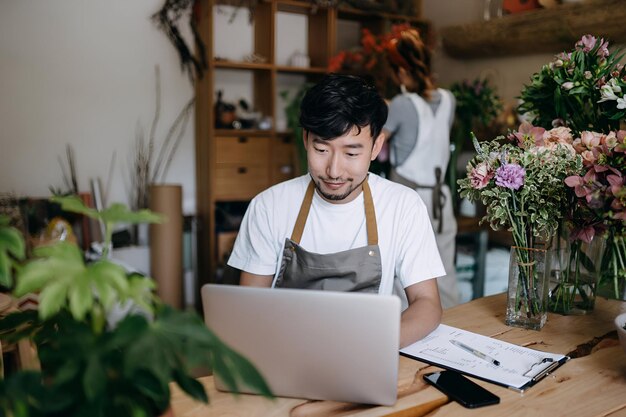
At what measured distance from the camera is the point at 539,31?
346 cm

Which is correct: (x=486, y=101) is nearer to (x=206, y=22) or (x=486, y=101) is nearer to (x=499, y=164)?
(x=206, y=22)

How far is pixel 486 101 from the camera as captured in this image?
360 centimetres

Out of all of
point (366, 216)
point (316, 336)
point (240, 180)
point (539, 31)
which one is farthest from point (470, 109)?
point (316, 336)

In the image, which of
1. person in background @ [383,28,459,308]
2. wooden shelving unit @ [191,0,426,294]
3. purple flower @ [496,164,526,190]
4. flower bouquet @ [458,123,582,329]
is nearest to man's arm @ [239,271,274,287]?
flower bouquet @ [458,123,582,329]

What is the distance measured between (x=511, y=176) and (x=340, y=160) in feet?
1.59

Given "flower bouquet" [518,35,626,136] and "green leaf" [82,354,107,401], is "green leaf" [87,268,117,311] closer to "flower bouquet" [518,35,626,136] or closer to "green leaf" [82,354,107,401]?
"green leaf" [82,354,107,401]

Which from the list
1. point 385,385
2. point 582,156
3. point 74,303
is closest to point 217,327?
point 385,385

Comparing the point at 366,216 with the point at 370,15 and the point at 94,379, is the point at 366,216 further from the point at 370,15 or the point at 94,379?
the point at 370,15

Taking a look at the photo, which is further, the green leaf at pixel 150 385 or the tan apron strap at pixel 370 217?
the tan apron strap at pixel 370 217

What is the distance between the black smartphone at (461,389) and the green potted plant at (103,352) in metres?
0.63

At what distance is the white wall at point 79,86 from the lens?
11.7 feet

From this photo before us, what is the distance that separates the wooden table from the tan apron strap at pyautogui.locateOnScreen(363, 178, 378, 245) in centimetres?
43

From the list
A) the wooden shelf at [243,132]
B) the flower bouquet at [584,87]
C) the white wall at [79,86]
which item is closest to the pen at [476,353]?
the flower bouquet at [584,87]

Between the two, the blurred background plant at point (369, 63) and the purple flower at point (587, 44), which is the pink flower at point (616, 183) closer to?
the purple flower at point (587, 44)
